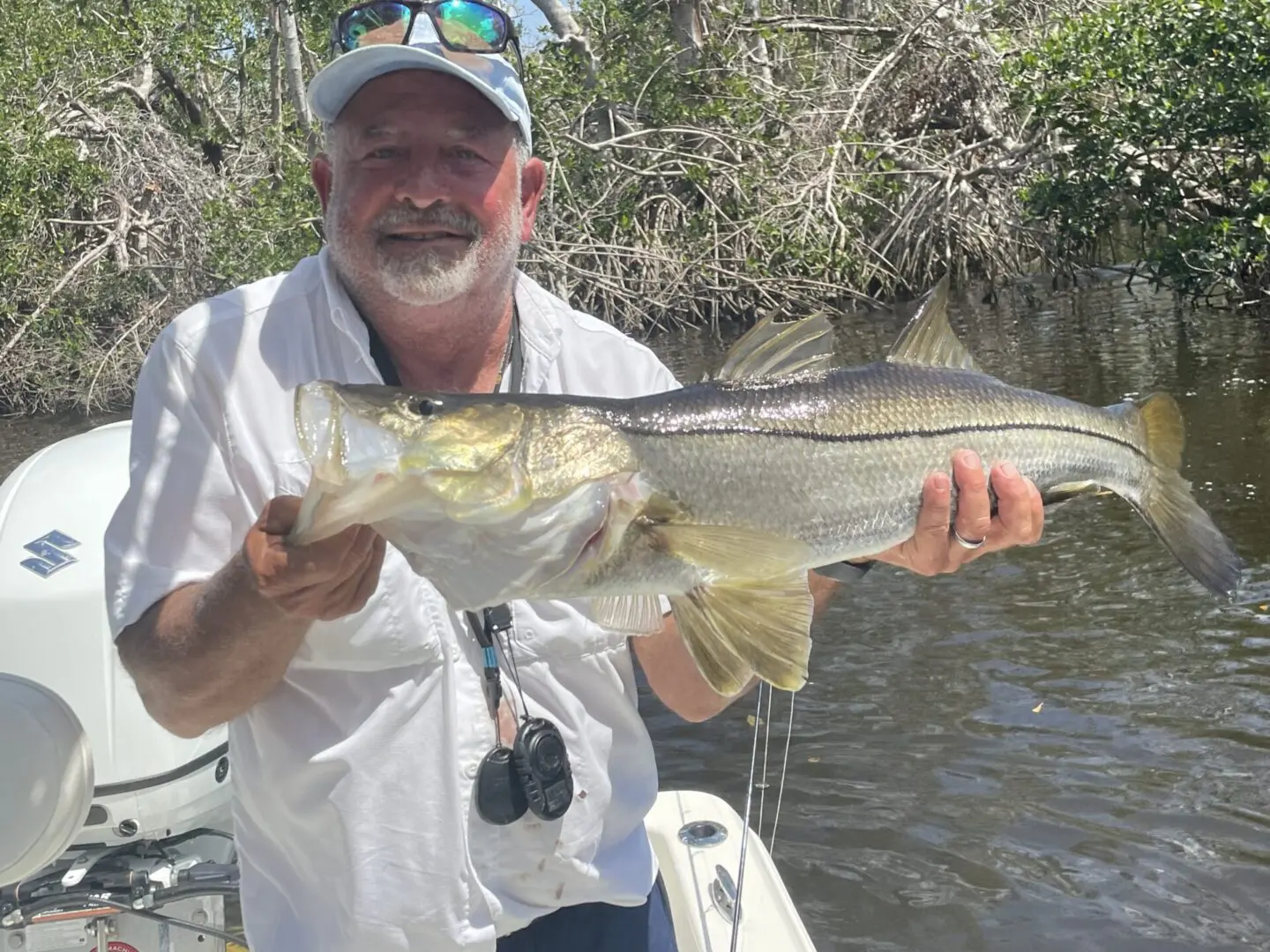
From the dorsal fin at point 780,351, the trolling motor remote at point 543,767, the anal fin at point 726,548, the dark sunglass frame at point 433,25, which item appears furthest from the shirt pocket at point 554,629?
the dark sunglass frame at point 433,25

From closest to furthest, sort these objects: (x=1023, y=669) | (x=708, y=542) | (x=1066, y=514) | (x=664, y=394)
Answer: (x=708, y=542)
(x=664, y=394)
(x=1023, y=669)
(x=1066, y=514)

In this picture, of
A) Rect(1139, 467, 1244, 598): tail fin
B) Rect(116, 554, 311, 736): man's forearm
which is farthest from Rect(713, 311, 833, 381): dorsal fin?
Rect(1139, 467, 1244, 598): tail fin

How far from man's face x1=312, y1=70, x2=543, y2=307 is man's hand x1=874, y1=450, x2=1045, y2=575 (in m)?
0.96

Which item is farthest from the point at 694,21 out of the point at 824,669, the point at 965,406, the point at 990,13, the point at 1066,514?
the point at 965,406

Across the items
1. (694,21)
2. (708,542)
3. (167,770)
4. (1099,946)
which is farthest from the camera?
(694,21)

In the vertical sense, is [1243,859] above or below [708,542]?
below

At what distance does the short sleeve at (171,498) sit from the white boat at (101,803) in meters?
0.61

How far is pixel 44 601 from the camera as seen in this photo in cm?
329

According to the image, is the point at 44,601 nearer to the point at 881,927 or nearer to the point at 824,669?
the point at 881,927

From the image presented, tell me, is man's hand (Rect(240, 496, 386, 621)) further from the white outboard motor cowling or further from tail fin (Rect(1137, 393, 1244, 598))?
tail fin (Rect(1137, 393, 1244, 598))

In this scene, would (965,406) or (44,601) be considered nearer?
(965,406)

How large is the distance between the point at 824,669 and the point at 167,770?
4149 mm

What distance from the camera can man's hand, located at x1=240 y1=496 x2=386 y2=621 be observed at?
1.67m

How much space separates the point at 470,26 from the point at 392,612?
4.30ft
